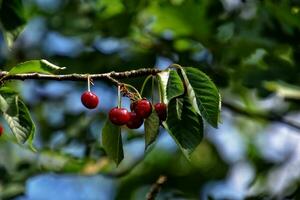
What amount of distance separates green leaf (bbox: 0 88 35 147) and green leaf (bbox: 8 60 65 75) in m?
0.06

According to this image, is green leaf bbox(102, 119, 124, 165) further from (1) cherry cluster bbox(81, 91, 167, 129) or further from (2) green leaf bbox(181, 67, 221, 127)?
(2) green leaf bbox(181, 67, 221, 127)

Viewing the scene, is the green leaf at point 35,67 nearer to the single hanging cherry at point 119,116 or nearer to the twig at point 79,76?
the twig at point 79,76

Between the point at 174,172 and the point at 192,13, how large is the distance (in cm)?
153

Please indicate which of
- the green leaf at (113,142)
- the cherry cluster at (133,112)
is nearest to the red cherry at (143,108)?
the cherry cluster at (133,112)

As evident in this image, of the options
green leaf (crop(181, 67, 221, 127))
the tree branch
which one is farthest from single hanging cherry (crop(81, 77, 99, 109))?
green leaf (crop(181, 67, 221, 127))

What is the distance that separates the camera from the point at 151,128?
1.74 metres

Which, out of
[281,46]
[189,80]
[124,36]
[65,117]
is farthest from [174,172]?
[189,80]

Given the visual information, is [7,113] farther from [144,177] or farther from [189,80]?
[144,177]

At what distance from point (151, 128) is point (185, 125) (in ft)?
0.25

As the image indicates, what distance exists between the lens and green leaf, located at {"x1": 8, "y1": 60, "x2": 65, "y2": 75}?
66.9 inches

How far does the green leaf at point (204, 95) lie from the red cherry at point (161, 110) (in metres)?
0.07

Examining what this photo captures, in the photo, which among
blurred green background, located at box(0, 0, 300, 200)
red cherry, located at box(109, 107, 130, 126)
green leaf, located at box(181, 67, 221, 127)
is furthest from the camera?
blurred green background, located at box(0, 0, 300, 200)

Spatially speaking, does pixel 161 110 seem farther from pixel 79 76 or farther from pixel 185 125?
pixel 79 76

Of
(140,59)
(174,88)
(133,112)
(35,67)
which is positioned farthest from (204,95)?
(140,59)
